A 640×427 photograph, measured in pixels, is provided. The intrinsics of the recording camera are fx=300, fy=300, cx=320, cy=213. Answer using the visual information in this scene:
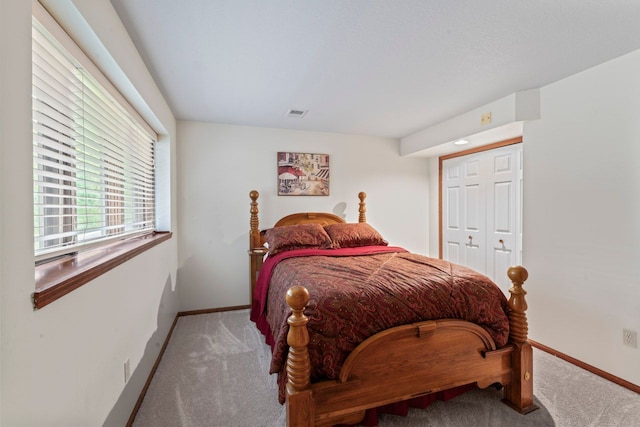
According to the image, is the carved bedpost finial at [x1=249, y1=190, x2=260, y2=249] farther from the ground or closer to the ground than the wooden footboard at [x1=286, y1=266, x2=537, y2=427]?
farther from the ground

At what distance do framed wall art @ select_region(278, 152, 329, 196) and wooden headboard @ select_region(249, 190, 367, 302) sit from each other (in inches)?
11.6

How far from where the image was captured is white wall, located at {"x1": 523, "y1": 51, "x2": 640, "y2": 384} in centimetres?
204

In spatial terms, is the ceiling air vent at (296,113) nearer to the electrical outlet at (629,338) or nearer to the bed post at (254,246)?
the bed post at (254,246)

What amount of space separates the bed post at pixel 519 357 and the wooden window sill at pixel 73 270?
2.20 meters

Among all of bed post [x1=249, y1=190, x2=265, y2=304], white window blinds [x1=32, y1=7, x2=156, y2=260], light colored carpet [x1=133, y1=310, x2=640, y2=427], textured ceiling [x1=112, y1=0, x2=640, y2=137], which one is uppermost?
textured ceiling [x1=112, y1=0, x2=640, y2=137]

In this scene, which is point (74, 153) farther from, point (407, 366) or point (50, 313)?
point (407, 366)

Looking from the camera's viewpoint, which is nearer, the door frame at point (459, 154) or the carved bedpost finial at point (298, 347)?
the carved bedpost finial at point (298, 347)

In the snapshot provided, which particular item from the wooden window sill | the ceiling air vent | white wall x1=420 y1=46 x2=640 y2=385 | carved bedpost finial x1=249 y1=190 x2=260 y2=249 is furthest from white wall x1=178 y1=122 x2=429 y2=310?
white wall x1=420 y1=46 x2=640 y2=385

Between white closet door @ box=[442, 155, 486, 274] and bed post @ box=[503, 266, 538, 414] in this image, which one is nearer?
bed post @ box=[503, 266, 538, 414]

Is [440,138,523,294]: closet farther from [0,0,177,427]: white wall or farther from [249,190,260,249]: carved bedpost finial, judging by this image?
[0,0,177,427]: white wall

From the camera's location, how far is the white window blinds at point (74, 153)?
1.09 metres

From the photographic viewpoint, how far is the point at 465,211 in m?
3.80

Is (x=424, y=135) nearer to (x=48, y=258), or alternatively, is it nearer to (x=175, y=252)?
(x=175, y=252)

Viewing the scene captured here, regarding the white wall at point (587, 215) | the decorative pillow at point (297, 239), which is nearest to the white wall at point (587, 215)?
the white wall at point (587, 215)
